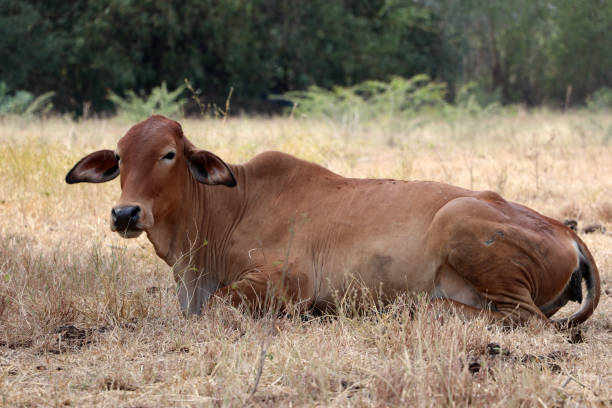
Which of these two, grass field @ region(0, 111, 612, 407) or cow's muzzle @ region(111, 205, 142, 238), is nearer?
grass field @ region(0, 111, 612, 407)

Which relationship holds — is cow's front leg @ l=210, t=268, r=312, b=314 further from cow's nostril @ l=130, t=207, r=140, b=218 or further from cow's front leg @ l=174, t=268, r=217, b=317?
cow's nostril @ l=130, t=207, r=140, b=218

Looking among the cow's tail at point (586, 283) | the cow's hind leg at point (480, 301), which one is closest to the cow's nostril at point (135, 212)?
the cow's hind leg at point (480, 301)

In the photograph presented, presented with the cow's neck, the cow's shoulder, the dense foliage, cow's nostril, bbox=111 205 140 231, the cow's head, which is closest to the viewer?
cow's nostril, bbox=111 205 140 231

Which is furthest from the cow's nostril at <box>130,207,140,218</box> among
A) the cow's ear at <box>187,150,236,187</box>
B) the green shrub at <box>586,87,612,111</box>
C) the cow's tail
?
the green shrub at <box>586,87,612,111</box>

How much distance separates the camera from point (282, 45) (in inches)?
1194

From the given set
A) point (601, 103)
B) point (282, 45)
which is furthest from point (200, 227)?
point (282, 45)

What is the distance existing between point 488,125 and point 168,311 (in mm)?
12672

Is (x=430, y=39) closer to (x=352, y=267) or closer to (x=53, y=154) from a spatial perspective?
(x=53, y=154)

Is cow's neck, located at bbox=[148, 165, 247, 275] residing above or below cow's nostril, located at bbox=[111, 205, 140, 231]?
below

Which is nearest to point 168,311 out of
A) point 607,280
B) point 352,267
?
point 352,267

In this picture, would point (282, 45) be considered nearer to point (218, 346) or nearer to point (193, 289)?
point (193, 289)

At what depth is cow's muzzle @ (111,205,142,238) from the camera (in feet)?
14.1

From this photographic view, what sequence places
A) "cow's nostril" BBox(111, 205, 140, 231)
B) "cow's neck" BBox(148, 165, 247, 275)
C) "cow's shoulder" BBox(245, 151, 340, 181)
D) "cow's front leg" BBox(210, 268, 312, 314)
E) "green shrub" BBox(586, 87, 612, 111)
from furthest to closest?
"green shrub" BBox(586, 87, 612, 111)
"cow's shoulder" BBox(245, 151, 340, 181)
"cow's neck" BBox(148, 165, 247, 275)
"cow's front leg" BBox(210, 268, 312, 314)
"cow's nostril" BBox(111, 205, 140, 231)

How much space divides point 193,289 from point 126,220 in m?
0.79
